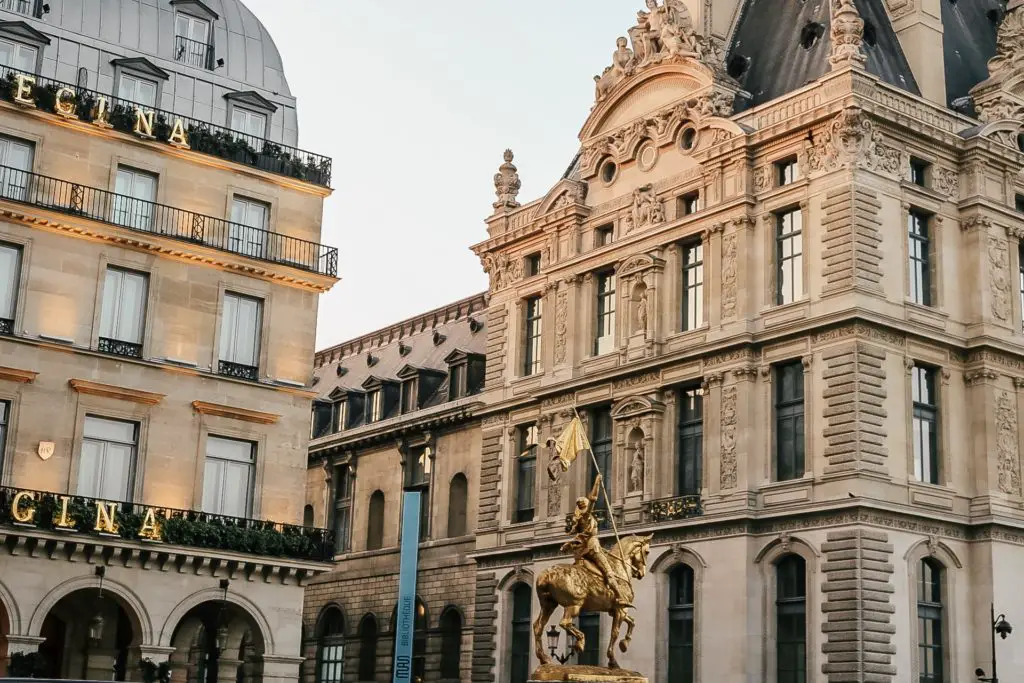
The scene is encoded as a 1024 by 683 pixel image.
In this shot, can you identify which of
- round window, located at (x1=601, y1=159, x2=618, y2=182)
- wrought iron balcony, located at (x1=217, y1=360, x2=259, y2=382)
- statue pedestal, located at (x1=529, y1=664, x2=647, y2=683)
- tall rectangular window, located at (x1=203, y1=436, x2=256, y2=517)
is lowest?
statue pedestal, located at (x1=529, y1=664, x2=647, y2=683)

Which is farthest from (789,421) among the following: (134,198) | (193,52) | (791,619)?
(193,52)

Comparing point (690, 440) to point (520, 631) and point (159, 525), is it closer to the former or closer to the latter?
point (520, 631)

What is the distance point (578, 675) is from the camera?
33688mm

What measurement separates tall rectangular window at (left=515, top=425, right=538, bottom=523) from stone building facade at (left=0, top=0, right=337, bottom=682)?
1309cm

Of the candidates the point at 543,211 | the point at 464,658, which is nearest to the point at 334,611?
the point at 464,658

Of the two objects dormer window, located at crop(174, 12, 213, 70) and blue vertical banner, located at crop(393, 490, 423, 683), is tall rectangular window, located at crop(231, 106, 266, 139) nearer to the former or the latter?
dormer window, located at crop(174, 12, 213, 70)

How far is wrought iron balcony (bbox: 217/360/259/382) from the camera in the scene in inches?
1916

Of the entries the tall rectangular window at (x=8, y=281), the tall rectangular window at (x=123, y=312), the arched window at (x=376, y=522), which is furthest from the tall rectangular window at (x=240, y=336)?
the arched window at (x=376, y=522)

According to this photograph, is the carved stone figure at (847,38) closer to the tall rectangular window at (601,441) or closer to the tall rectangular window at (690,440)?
the tall rectangular window at (690,440)

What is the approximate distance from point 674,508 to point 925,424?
9205 mm

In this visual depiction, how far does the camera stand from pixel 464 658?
64.1 m

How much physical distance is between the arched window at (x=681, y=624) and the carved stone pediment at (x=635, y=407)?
5.86 meters

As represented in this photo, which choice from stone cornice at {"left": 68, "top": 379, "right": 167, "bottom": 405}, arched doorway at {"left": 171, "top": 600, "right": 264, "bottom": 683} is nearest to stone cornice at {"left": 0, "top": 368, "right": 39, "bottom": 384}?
stone cornice at {"left": 68, "top": 379, "right": 167, "bottom": 405}

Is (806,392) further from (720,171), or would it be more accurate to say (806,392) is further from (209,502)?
(209,502)
